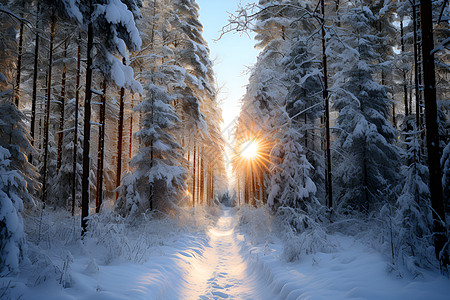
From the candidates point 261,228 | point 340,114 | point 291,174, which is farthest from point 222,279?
point 340,114

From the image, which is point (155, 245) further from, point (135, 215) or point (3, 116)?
point (3, 116)

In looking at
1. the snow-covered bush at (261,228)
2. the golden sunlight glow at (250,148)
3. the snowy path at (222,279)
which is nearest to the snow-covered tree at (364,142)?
the snow-covered bush at (261,228)

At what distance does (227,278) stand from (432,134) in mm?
6360

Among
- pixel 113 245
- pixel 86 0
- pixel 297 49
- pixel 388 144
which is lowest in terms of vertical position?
pixel 113 245

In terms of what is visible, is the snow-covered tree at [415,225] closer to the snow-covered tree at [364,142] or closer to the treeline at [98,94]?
the treeline at [98,94]

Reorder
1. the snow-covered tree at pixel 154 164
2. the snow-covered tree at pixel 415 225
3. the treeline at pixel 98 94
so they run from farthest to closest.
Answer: the snow-covered tree at pixel 154 164 → the treeline at pixel 98 94 → the snow-covered tree at pixel 415 225

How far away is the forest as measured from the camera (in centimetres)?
464

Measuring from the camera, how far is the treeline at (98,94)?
7348 millimetres

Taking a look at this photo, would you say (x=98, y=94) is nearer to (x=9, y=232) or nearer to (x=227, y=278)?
(x=9, y=232)

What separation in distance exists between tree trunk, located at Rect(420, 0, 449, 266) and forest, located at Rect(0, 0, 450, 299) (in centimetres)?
3

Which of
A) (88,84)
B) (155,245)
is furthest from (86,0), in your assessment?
(155,245)

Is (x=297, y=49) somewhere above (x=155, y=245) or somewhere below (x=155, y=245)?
above

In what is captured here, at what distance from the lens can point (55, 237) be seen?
22.1 ft

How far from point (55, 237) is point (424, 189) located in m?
9.51
